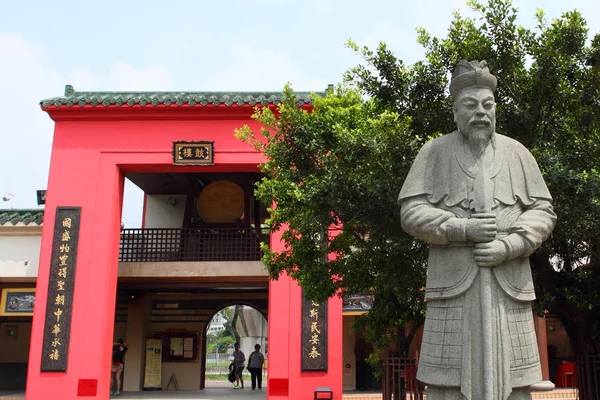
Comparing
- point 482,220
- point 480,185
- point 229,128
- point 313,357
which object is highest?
point 229,128

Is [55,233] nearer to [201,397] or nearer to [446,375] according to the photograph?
[201,397]

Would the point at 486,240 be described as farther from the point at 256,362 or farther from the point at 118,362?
the point at 256,362

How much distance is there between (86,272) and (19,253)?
8.97 ft

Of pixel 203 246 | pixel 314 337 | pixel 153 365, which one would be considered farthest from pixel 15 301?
pixel 314 337

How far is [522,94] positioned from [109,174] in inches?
348

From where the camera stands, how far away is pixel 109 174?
12.7 m

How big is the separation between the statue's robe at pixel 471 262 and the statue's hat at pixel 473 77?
1.12 ft

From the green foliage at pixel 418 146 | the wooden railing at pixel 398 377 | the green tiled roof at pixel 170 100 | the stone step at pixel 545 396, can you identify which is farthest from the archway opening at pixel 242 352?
the green foliage at pixel 418 146

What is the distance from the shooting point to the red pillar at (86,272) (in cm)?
1184

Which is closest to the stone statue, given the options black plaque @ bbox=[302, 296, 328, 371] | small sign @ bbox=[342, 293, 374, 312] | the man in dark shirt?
black plaque @ bbox=[302, 296, 328, 371]

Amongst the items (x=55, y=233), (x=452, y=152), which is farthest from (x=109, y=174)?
(x=452, y=152)

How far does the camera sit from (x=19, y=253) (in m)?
13.9

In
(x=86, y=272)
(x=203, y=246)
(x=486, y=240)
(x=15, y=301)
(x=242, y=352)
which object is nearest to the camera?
(x=486, y=240)

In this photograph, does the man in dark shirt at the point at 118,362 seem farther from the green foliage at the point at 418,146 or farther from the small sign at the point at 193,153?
the green foliage at the point at 418,146
